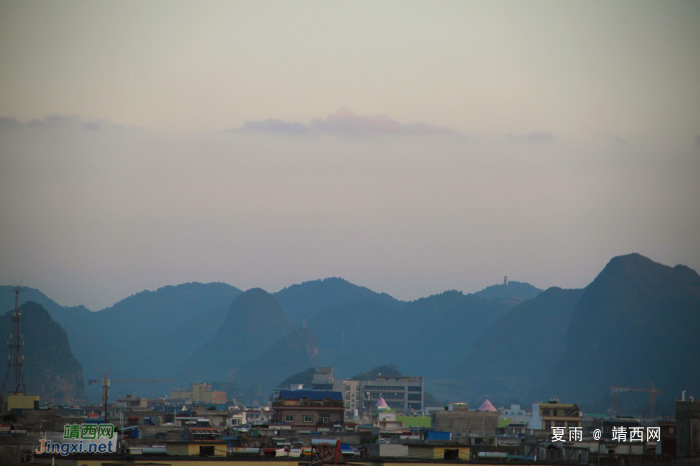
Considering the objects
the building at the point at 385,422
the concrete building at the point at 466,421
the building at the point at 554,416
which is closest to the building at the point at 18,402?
the building at the point at 385,422

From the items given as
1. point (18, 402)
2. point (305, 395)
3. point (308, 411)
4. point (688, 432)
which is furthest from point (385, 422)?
point (688, 432)

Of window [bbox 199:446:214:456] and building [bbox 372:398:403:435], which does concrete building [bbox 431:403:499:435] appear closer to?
building [bbox 372:398:403:435]

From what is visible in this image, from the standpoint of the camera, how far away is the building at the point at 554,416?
107 metres

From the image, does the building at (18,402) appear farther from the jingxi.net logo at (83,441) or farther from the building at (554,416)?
the jingxi.net logo at (83,441)

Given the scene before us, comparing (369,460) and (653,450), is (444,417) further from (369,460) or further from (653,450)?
(369,460)

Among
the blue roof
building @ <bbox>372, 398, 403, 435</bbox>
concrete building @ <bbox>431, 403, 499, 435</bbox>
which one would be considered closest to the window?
building @ <bbox>372, 398, 403, 435</bbox>

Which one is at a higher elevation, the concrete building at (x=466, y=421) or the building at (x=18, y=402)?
the building at (x=18, y=402)

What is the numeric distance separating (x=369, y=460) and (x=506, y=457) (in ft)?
23.2

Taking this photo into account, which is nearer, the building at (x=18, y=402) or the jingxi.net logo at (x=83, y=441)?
the jingxi.net logo at (x=83, y=441)

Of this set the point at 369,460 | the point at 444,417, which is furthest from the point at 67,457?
the point at 444,417

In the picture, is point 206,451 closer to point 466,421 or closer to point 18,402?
point 466,421

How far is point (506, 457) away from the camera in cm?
4538

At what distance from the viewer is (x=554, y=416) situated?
110000 mm

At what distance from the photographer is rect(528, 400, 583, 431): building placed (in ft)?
350
